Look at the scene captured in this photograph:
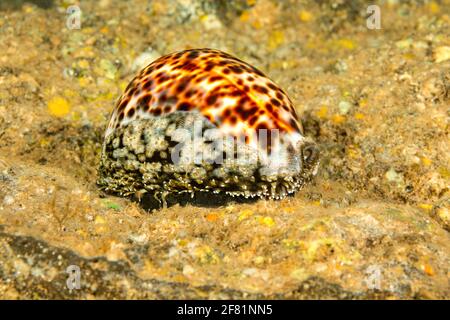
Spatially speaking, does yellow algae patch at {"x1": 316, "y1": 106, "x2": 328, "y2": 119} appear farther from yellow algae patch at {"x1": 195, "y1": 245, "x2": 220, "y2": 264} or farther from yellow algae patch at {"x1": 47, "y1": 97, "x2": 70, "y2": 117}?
yellow algae patch at {"x1": 47, "y1": 97, "x2": 70, "y2": 117}

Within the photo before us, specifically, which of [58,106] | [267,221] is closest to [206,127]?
[267,221]

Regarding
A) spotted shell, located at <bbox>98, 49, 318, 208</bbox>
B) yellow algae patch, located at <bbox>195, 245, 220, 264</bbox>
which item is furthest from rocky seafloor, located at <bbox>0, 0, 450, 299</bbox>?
spotted shell, located at <bbox>98, 49, 318, 208</bbox>

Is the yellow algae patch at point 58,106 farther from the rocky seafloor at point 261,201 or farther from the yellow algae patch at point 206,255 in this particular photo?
the yellow algae patch at point 206,255

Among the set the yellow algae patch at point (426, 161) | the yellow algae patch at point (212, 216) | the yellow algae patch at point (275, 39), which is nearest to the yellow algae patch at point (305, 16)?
the yellow algae patch at point (275, 39)

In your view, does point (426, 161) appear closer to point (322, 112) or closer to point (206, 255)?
point (322, 112)
